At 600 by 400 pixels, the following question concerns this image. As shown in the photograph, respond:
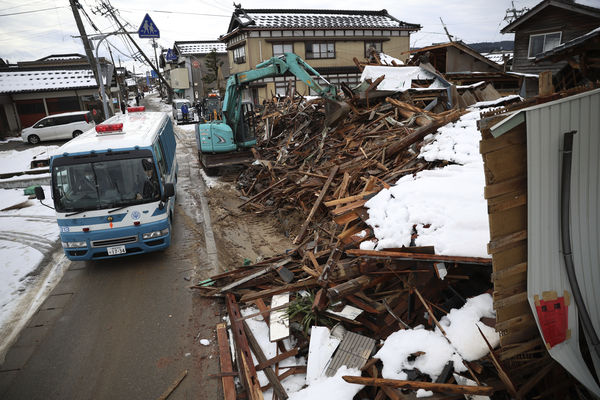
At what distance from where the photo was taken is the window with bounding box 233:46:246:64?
105ft

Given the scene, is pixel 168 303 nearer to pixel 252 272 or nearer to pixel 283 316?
pixel 252 272

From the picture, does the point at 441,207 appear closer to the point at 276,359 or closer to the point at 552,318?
the point at 552,318

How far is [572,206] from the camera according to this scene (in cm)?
353

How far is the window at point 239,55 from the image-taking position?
32.1 meters

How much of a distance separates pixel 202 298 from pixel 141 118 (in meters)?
7.58

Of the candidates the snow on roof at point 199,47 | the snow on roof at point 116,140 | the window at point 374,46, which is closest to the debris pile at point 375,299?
the snow on roof at point 116,140

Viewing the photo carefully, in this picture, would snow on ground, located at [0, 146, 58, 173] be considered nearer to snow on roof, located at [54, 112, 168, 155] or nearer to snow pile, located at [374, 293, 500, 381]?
snow on roof, located at [54, 112, 168, 155]

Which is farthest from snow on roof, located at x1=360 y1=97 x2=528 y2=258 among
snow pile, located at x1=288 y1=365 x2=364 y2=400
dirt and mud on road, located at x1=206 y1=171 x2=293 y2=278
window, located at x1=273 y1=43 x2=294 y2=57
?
window, located at x1=273 y1=43 x2=294 y2=57

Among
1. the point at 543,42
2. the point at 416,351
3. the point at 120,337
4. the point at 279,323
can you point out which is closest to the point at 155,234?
the point at 120,337

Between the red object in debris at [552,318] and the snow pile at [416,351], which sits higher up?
the red object in debris at [552,318]

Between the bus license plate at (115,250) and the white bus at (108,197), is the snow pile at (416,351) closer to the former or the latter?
the white bus at (108,197)

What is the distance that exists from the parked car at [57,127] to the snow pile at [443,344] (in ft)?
92.8

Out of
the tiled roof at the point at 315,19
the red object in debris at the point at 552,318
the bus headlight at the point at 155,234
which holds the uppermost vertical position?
the tiled roof at the point at 315,19

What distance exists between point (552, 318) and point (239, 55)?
34442 mm
